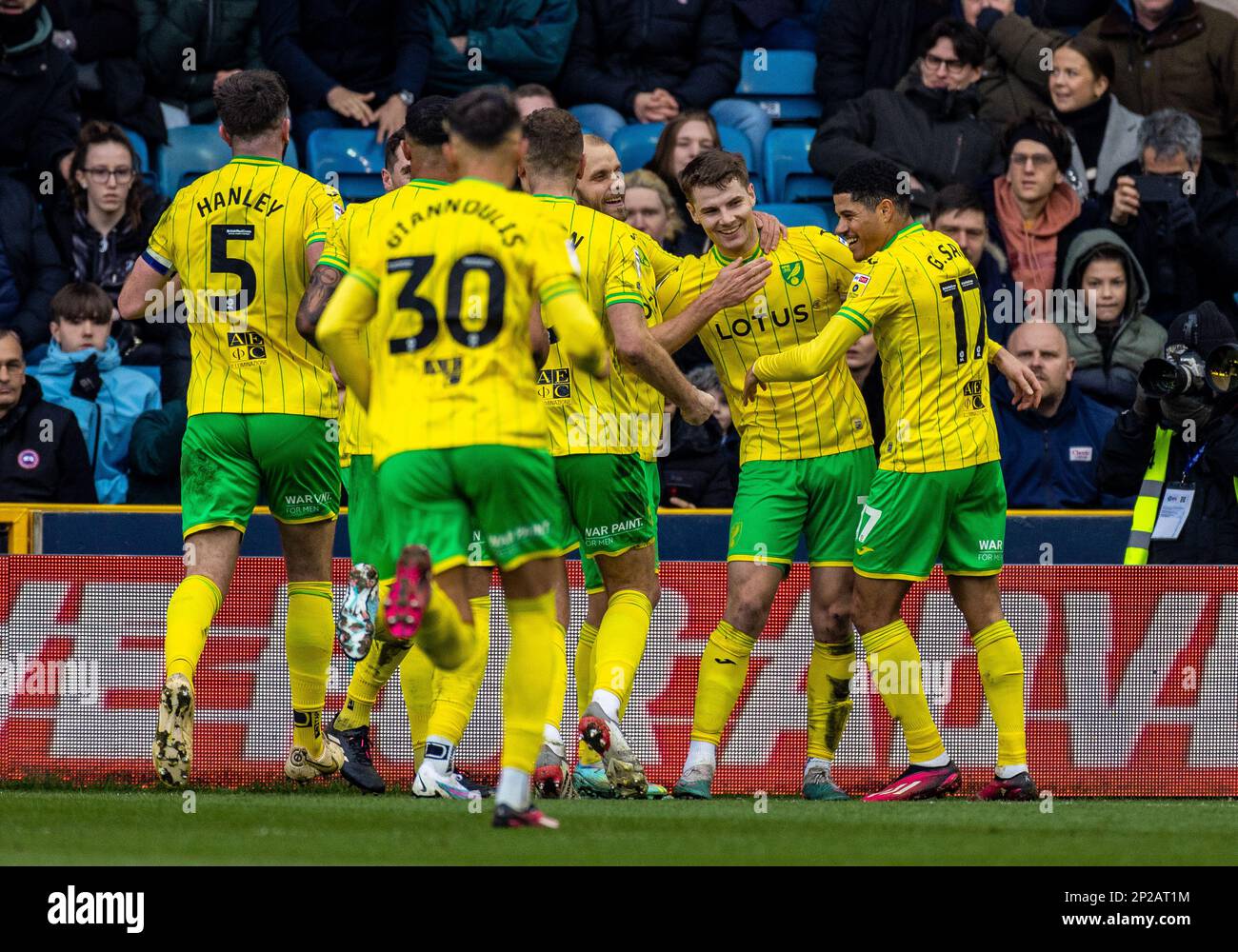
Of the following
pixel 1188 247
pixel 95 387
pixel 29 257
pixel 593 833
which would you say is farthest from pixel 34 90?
pixel 593 833

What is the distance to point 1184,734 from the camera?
8.43 metres

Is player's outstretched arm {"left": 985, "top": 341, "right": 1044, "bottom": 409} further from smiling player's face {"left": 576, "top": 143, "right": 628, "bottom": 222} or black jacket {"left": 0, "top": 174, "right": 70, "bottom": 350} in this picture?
black jacket {"left": 0, "top": 174, "right": 70, "bottom": 350}

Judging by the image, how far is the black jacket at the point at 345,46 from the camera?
1209cm

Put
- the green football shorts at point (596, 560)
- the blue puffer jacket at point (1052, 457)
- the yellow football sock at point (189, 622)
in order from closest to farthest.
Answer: the yellow football sock at point (189, 622) < the green football shorts at point (596, 560) < the blue puffer jacket at point (1052, 457)

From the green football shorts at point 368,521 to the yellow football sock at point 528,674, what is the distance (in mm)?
Answer: 1542

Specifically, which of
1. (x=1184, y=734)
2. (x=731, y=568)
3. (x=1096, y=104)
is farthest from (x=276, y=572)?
(x=1096, y=104)

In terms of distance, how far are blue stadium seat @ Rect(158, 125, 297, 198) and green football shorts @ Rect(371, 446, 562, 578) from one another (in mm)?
6695

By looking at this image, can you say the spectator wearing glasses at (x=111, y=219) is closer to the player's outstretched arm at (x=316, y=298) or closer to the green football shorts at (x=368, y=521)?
the green football shorts at (x=368, y=521)

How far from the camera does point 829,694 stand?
7.86 m

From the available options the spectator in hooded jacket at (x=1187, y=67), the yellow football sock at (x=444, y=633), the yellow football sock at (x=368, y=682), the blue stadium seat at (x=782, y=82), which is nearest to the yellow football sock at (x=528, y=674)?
the yellow football sock at (x=444, y=633)

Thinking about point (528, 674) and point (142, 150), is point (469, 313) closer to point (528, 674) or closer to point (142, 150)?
point (528, 674)

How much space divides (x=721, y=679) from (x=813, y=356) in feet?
4.44

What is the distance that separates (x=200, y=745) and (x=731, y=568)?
2386 millimetres

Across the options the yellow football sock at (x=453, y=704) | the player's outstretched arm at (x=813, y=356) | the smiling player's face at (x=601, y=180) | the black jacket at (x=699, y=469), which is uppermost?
the smiling player's face at (x=601, y=180)
